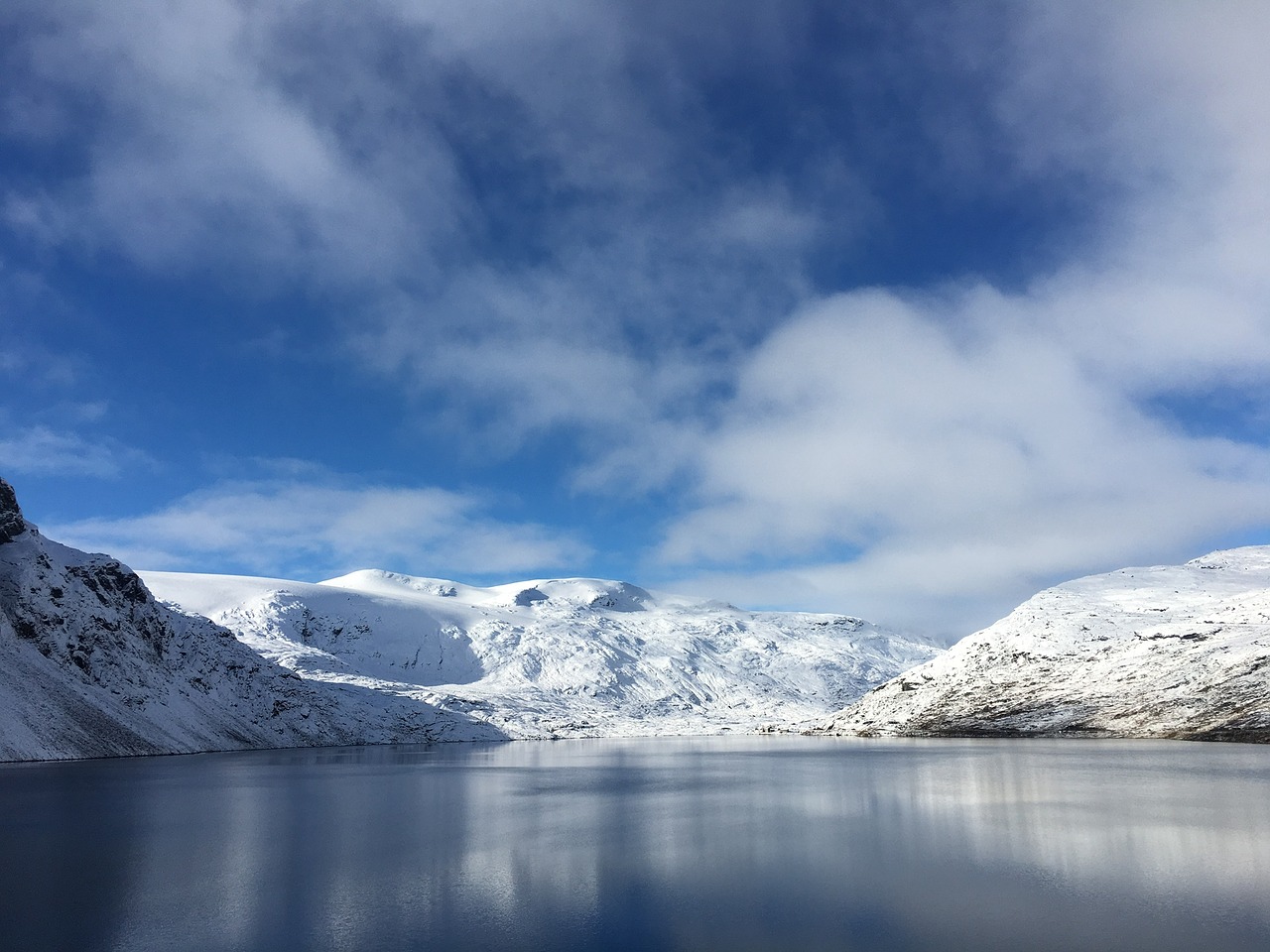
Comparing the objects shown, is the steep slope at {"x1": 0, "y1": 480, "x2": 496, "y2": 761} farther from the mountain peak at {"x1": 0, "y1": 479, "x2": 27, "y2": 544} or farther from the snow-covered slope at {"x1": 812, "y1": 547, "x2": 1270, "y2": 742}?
the snow-covered slope at {"x1": 812, "y1": 547, "x2": 1270, "y2": 742}

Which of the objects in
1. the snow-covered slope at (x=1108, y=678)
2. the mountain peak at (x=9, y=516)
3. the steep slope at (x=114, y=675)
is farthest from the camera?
the mountain peak at (x=9, y=516)

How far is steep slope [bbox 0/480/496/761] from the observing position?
4023 inches

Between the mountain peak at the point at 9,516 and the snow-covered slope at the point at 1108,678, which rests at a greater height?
the mountain peak at the point at 9,516

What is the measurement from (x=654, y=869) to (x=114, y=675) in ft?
442

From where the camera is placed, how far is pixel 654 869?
2617 centimetres

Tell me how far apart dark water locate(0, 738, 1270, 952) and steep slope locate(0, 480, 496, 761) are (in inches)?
2416

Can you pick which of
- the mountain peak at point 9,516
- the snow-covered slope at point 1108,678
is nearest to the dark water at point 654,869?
the snow-covered slope at point 1108,678

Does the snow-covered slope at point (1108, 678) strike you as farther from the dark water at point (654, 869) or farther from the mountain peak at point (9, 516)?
the mountain peak at point (9, 516)

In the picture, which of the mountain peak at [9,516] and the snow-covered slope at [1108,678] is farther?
the mountain peak at [9,516]

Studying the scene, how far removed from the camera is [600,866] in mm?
26750

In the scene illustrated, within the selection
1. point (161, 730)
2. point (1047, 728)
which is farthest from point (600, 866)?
point (1047, 728)

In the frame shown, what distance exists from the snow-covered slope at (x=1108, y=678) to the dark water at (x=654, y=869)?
88.6 metres

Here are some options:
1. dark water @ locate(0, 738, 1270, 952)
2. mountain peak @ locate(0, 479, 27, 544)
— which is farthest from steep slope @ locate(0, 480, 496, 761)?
dark water @ locate(0, 738, 1270, 952)

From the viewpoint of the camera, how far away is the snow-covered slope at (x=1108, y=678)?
124125 mm
